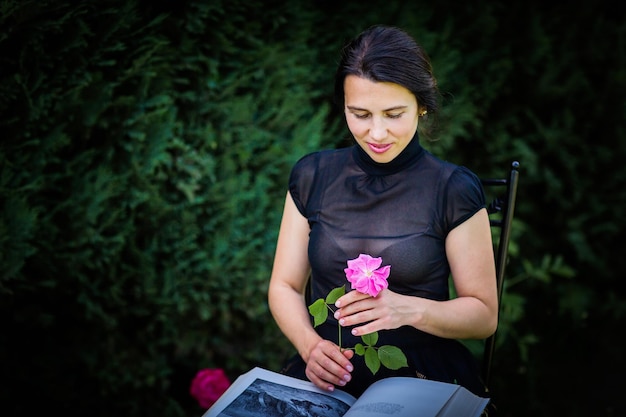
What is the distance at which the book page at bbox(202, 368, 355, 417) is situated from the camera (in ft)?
5.34

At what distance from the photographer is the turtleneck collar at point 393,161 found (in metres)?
2.04

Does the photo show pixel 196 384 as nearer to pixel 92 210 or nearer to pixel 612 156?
pixel 92 210

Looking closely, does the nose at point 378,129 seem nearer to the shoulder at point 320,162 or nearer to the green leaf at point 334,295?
the shoulder at point 320,162

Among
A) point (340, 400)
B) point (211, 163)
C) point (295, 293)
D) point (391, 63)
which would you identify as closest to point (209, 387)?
point (295, 293)

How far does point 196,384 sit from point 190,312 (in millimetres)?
611

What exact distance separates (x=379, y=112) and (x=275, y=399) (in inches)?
33.9

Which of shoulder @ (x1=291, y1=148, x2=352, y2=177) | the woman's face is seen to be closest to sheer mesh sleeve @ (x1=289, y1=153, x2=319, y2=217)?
shoulder @ (x1=291, y1=148, x2=352, y2=177)

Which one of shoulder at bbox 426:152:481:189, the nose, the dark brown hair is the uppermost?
the dark brown hair

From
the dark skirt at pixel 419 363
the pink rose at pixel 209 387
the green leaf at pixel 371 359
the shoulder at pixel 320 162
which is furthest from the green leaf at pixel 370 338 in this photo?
the pink rose at pixel 209 387

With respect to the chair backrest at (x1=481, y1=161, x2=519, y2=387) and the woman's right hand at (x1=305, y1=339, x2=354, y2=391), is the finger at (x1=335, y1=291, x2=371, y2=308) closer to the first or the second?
the woman's right hand at (x1=305, y1=339, x2=354, y2=391)

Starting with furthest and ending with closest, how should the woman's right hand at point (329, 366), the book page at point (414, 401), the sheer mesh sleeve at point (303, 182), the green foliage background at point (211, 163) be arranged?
the green foliage background at point (211, 163) < the sheer mesh sleeve at point (303, 182) < the woman's right hand at point (329, 366) < the book page at point (414, 401)

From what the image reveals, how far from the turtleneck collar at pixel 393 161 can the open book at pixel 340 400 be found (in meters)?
0.70

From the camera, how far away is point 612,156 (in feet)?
15.2

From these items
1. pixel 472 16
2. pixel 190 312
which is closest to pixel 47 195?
pixel 190 312
